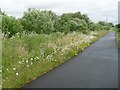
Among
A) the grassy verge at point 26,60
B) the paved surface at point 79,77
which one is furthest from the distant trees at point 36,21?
the paved surface at point 79,77

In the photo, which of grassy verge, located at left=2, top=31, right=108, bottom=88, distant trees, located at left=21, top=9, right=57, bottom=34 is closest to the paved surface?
grassy verge, located at left=2, top=31, right=108, bottom=88

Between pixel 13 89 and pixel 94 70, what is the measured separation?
18.0 ft

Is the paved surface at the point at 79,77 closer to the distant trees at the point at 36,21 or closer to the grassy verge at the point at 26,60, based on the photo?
the grassy verge at the point at 26,60

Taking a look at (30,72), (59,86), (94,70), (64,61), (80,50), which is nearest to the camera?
(59,86)

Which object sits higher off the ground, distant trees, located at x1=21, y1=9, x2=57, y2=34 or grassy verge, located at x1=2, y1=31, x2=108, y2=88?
distant trees, located at x1=21, y1=9, x2=57, y2=34

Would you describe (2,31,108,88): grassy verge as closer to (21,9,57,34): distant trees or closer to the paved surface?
the paved surface

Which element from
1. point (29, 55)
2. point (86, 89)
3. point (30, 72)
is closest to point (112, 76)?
point (86, 89)

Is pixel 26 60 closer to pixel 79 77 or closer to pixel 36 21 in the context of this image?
pixel 79 77

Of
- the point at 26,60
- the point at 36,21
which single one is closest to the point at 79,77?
the point at 26,60

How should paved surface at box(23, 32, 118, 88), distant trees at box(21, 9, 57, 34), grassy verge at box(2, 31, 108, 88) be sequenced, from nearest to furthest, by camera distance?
paved surface at box(23, 32, 118, 88) < grassy verge at box(2, 31, 108, 88) < distant trees at box(21, 9, 57, 34)

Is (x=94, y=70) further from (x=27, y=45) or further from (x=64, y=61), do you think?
(x=27, y=45)

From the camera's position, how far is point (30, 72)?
1162 cm

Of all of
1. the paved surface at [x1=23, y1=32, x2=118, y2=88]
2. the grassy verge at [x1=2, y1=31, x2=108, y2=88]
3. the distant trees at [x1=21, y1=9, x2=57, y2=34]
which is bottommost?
the paved surface at [x1=23, y1=32, x2=118, y2=88]

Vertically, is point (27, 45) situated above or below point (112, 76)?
above
